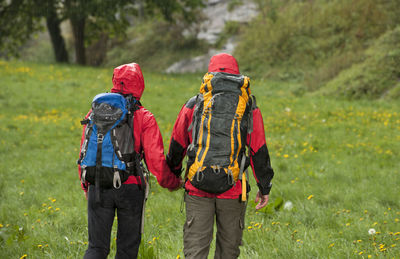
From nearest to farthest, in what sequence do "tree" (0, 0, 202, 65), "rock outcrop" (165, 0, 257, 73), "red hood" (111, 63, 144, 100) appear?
"red hood" (111, 63, 144, 100) < "tree" (0, 0, 202, 65) < "rock outcrop" (165, 0, 257, 73)

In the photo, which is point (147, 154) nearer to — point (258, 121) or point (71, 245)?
point (258, 121)

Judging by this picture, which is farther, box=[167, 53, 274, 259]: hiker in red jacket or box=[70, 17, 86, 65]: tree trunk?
box=[70, 17, 86, 65]: tree trunk

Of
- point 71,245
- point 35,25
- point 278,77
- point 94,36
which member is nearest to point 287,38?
point 278,77

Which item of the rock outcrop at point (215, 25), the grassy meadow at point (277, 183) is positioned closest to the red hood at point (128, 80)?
the grassy meadow at point (277, 183)

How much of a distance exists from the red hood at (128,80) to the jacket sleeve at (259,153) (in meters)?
0.97

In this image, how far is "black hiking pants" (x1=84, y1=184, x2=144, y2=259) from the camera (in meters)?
3.09

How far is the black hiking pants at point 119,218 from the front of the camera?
122 inches

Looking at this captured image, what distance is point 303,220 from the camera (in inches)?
203

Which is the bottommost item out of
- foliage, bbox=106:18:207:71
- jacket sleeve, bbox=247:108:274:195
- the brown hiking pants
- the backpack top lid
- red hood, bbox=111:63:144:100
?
foliage, bbox=106:18:207:71

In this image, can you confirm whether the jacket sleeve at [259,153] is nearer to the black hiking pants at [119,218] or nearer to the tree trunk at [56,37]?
the black hiking pants at [119,218]

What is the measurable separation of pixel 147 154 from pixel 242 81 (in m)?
0.94

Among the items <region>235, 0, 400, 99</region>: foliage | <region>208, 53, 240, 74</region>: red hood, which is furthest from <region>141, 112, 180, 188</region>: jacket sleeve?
<region>235, 0, 400, 99</region>: foliage

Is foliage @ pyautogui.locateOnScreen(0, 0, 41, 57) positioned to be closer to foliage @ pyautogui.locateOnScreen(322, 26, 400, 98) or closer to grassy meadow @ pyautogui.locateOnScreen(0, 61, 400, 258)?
grassy meadow @ pyautogui.locateOnScreen(0, 61, 400, 258)

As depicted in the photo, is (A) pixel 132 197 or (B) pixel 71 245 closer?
(A) pixel 132 197
